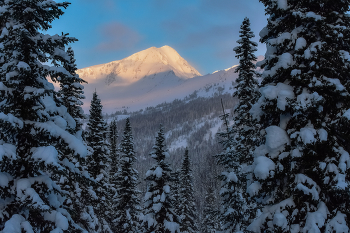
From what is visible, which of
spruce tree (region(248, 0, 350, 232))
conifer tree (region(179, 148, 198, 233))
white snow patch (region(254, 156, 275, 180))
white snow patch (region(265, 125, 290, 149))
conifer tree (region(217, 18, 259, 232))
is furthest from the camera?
conifer tree (region(179, 148, 198, 233))

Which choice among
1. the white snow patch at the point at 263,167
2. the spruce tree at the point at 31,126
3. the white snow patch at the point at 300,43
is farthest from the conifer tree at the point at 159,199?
the white snow patch at the point at 300,43

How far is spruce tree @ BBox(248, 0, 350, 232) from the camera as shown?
5785 millimetres

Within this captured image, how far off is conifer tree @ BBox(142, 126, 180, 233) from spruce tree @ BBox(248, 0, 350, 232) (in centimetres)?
1148

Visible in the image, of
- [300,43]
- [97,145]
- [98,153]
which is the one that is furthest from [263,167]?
[98,153]

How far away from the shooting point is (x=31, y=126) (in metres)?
6.53

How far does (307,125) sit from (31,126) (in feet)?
24.1

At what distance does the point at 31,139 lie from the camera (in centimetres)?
668

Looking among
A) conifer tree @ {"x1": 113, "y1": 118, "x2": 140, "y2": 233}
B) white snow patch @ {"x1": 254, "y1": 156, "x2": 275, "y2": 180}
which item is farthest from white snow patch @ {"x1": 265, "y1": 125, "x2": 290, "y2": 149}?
conifer tree @ {"x1": 113, "y1": 118, "x2": 140, "y2": 233}

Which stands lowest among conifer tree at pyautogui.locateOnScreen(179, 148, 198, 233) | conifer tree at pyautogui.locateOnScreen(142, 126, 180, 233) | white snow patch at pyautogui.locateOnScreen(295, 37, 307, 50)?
conifer tree at pyautogui.locateOnScreen(179, 148, 198, 233)

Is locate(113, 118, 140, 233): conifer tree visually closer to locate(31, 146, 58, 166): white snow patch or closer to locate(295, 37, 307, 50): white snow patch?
locate(31, 146, 58, 166): white snow patch

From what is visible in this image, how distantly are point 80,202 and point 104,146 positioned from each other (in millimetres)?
6443

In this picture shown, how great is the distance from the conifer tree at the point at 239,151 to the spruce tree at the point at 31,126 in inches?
416

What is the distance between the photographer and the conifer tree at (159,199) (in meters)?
17.0

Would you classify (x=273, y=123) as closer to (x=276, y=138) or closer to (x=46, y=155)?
(x=276, y=138)
